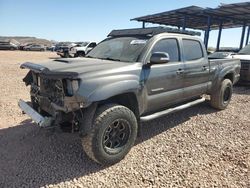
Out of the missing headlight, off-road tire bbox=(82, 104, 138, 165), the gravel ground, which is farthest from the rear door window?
the missing headlight

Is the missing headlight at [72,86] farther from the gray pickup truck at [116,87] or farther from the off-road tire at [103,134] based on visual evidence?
the off-road tire at [103,134]

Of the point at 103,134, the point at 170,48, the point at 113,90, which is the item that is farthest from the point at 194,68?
the point at 103,134

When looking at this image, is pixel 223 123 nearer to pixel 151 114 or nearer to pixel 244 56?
pixel 151 114

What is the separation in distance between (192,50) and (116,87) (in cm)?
255

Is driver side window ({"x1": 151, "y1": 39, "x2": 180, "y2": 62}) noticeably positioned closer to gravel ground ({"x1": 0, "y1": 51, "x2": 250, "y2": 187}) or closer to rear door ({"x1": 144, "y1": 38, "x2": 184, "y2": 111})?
rear door ({"x1": 144, "y1": 38, "x2": 184, "y2": 111})

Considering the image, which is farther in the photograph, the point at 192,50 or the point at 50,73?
the point at 192,50

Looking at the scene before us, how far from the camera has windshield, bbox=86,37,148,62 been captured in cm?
416

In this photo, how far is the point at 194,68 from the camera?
5082 millimetres

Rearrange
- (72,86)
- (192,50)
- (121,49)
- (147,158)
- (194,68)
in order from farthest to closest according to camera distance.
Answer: (192,50) < (194,68) < (121,49) < (147,158) < (72,86)

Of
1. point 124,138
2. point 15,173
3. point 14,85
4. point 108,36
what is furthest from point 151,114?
point 14,85

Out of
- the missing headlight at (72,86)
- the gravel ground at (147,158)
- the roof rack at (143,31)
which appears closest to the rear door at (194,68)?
the roof rack at (143,31)

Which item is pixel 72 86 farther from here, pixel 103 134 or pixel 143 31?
pixel 143 31

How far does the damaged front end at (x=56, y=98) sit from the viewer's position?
10.3 feet

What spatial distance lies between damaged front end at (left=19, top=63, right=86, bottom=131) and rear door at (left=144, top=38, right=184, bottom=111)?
1274mm
